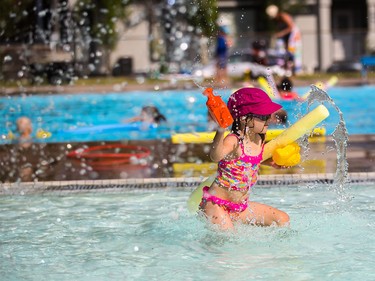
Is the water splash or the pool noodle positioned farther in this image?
the water splash

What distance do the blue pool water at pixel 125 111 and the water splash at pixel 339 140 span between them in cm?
517

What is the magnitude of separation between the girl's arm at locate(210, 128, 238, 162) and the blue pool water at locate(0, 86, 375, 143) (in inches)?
231

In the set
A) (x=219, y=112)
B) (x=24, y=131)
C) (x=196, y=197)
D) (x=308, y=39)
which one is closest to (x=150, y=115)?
(x=24, y=131)

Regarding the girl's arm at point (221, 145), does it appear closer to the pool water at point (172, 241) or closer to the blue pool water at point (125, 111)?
the pool water at point (172, 241)

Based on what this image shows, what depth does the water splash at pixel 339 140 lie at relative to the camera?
5945 mm

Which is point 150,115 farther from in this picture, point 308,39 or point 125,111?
point 308,39

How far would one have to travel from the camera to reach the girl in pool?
509 cm

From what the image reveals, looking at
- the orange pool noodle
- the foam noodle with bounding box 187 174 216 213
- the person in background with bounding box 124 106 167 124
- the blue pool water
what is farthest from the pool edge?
the person in background with bounding box 124 106 167 124

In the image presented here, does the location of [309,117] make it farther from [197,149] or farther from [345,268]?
[197,149]

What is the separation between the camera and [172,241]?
531 centimetres

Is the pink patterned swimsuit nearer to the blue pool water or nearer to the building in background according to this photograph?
the blue pool water

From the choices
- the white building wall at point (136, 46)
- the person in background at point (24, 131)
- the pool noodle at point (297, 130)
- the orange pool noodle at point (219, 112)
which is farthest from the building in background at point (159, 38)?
the orange pool noodle at point (219, 112)

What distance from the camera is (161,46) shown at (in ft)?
107

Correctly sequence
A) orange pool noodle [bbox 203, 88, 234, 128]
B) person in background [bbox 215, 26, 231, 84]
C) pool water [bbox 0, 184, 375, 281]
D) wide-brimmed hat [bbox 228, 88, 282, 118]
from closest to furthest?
pool water [bbox 0, 184, 375, 281] < orange pool noodle [bbox 203, 88, 234, 128] < wide-brimmed hat [bbox 228, 88, 282, 118] < person in background [bbox 215, 26, 231, 84]
